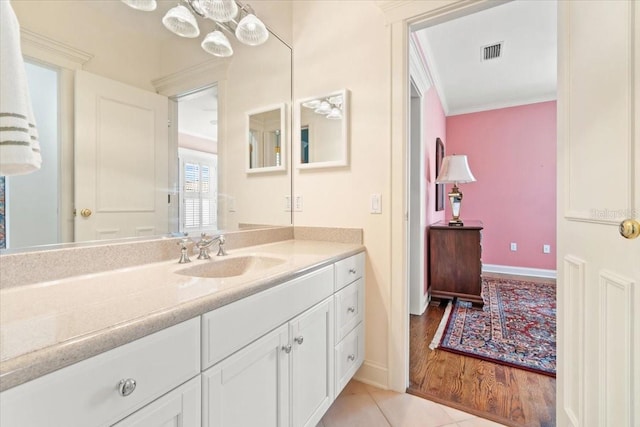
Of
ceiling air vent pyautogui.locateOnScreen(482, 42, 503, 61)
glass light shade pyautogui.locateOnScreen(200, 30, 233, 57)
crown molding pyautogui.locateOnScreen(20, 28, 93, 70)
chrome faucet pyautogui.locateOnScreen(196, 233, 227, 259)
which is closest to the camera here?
crown molding pyautogui.locateOnScreen(20, 28, 93, 70)

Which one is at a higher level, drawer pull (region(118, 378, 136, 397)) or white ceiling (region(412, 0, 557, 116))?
white ceiling (region(412, 0, 557, 116))

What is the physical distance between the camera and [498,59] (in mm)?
3025

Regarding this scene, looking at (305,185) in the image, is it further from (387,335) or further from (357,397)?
(357,397)

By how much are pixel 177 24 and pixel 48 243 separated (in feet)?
3.52

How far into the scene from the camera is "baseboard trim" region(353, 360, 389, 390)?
1.69 metres

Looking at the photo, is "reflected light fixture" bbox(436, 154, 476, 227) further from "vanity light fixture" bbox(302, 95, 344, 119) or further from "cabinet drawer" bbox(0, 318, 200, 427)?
"cabinet drawer" bbox(0, 318, 200, 427)

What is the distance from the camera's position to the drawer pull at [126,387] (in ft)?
1.88

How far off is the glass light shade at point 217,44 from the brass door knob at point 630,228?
1801 millimetres

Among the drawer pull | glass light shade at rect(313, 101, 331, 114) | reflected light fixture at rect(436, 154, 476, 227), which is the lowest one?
the drawer pull

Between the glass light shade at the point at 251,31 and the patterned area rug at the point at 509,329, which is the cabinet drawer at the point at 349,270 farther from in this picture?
the glass light shade at the point at 251,31

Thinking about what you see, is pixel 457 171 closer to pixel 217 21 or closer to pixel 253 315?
pixel 217 21

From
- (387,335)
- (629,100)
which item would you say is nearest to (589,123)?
(629,100)

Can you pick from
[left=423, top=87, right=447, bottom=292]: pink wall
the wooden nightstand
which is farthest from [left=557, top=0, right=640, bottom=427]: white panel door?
[left=423, top=87, right=447, bottom=292]: pink wall

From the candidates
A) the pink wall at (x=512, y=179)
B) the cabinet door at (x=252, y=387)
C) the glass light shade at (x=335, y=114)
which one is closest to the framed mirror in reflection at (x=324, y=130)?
the glass light shade at (x=335, y=114)
